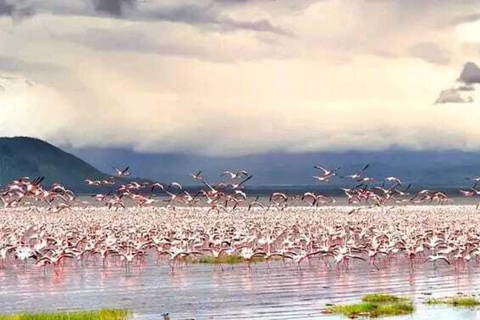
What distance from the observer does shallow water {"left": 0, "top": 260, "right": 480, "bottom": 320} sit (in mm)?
32469

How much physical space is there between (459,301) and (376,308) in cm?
315

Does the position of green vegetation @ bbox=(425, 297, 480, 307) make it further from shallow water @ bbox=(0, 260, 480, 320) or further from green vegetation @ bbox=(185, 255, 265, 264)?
green vegetation @ bbox=(185, 255, 265, 264)

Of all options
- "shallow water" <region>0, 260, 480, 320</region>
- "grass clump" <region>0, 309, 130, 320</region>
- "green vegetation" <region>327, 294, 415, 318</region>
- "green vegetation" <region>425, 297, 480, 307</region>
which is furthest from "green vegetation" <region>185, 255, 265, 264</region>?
"grass clump" <region>0, 309, 130, 320</region>

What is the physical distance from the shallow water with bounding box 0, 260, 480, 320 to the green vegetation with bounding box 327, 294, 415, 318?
22.8 inches

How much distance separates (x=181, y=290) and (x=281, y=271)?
24.9 feet

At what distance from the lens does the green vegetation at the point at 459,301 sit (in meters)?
32.2

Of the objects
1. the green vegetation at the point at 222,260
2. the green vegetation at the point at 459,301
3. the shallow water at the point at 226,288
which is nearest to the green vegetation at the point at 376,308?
the shallow water at the point at 226,288

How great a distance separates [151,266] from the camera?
156 ft

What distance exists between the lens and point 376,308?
31219 millimetres

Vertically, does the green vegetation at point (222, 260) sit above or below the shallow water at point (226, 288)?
above

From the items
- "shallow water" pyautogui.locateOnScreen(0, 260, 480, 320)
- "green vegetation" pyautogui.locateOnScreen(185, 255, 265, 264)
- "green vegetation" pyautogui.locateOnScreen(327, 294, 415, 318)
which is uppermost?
"green vegetation" pyautogui.locateOnScreen(185, 255, 265, 264)

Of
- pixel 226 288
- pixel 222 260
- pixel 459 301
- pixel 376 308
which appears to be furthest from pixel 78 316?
pixel 222 260

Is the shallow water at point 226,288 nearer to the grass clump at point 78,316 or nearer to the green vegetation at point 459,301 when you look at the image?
the green vegetation at point 459,301

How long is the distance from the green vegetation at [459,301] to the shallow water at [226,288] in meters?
0.56
